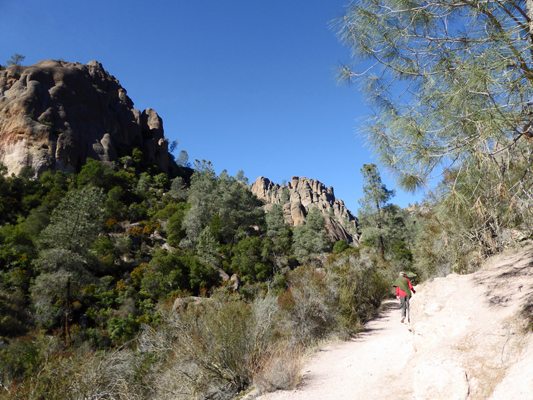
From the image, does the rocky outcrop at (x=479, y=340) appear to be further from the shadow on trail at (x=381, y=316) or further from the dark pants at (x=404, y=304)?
the shadow on trail at (x=381, y=316)

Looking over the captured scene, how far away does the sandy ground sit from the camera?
407cm

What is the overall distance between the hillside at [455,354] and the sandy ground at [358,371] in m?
0.01

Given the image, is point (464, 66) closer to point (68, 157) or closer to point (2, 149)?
point (68, 157)

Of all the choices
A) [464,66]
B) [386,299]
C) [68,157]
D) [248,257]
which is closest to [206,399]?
[464,66]

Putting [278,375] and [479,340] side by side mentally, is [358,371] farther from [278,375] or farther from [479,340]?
[479,340]

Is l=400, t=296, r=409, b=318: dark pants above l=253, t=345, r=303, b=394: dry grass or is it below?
above

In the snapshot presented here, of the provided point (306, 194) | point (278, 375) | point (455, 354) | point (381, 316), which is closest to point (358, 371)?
point (278, 375)

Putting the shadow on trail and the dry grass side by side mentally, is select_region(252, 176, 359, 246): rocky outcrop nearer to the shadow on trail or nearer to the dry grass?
the shadow on trail

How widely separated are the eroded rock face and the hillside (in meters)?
39.5

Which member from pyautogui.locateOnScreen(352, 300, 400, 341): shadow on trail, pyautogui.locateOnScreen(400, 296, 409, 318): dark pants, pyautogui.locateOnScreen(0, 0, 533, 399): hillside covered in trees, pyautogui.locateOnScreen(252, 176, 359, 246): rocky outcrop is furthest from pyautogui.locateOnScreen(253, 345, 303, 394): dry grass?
pyautogui.locateOnScreen(252, 176, 359, 246): rocky outcrop

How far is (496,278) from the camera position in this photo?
4.64 metres

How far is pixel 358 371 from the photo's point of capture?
16.1 ft

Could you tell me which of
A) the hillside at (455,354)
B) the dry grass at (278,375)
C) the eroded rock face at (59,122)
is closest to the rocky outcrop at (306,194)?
the eroded rock face at (59,122)

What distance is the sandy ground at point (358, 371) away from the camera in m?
4.07
